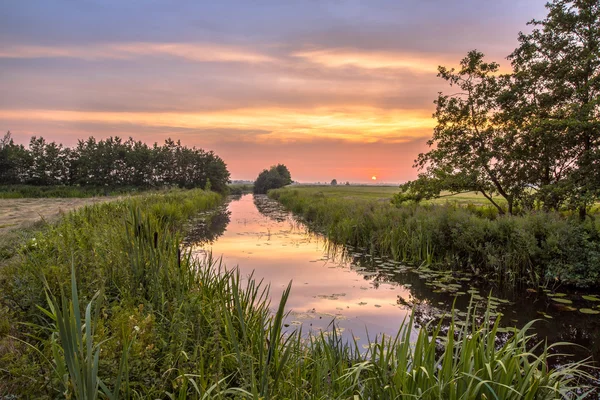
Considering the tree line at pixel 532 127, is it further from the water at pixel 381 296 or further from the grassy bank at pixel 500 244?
the water at pixel 381 296

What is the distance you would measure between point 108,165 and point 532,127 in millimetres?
55725

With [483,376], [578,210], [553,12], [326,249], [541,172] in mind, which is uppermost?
[553,12]

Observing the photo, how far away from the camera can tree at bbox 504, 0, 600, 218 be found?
31.3ft

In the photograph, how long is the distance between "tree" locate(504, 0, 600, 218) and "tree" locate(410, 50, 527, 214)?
67 centimetres

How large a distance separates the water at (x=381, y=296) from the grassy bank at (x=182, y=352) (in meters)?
0.73

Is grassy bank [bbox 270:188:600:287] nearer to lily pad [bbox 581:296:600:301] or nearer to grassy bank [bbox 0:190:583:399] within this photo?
lily pad [bbox 581:296:600:301]

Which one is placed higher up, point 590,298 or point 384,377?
point 384,377

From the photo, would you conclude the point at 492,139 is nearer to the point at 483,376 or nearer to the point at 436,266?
the point at 436,266

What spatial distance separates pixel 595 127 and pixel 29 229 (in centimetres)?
1477

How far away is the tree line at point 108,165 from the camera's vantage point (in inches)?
1838

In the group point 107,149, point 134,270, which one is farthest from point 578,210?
point 107,149

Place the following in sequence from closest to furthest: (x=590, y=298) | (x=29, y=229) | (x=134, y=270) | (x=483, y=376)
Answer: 1. (x=483, y=376)
2. (x=134, y=270)
3. (x=590, y=298)
4. (x=29, y=229)

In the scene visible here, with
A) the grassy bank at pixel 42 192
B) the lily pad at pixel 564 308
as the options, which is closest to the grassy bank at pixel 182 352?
the lily pad at pixel 564 308

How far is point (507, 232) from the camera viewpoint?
901 centimetres
